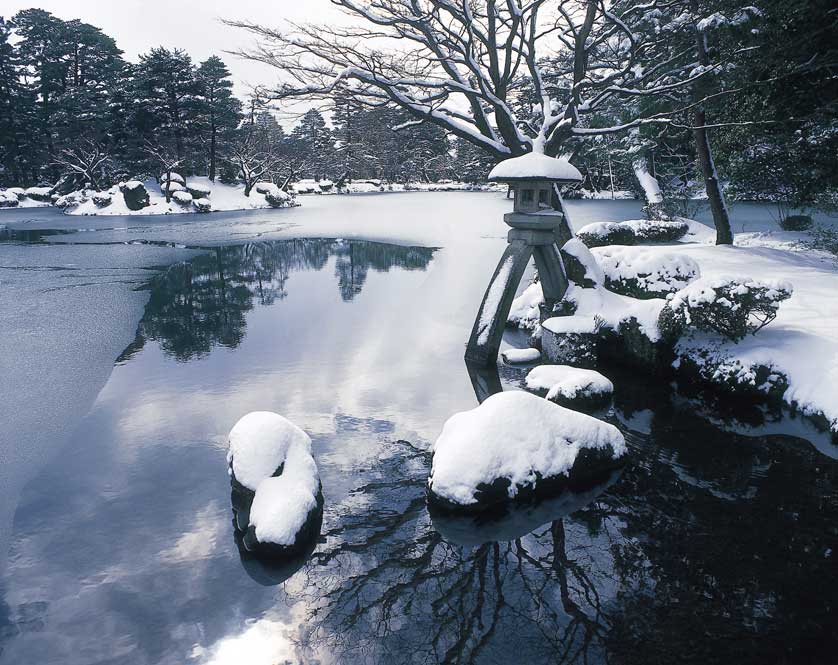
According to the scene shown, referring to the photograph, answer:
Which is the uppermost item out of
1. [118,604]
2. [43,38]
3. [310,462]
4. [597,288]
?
[43,38]

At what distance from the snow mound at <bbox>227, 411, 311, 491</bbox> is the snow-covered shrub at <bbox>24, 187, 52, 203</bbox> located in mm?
52054

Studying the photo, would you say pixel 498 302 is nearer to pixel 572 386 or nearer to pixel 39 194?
pixel 572 386

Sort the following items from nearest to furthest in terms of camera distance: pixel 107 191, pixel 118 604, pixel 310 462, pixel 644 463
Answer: pixel 118 604, pixel 310 462, pixel 644 463, pixel 107 191

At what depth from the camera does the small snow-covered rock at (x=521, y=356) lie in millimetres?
10367

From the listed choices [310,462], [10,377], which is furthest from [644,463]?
[10,377]

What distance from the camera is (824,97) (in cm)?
1073

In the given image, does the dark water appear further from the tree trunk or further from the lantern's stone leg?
the tree trunk

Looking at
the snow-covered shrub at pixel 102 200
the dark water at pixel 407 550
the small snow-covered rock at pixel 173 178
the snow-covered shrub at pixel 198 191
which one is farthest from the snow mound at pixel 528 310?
the small snow-covered rock at pixel 173 178

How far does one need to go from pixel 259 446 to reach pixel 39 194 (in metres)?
52.5

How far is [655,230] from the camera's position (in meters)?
16.8

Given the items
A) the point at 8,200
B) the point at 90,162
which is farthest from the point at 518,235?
the point at 8,200

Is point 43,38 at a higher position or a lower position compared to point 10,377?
higher

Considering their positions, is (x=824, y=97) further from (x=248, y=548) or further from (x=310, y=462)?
(x=248, y=548)

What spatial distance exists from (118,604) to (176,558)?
2.01 ft
